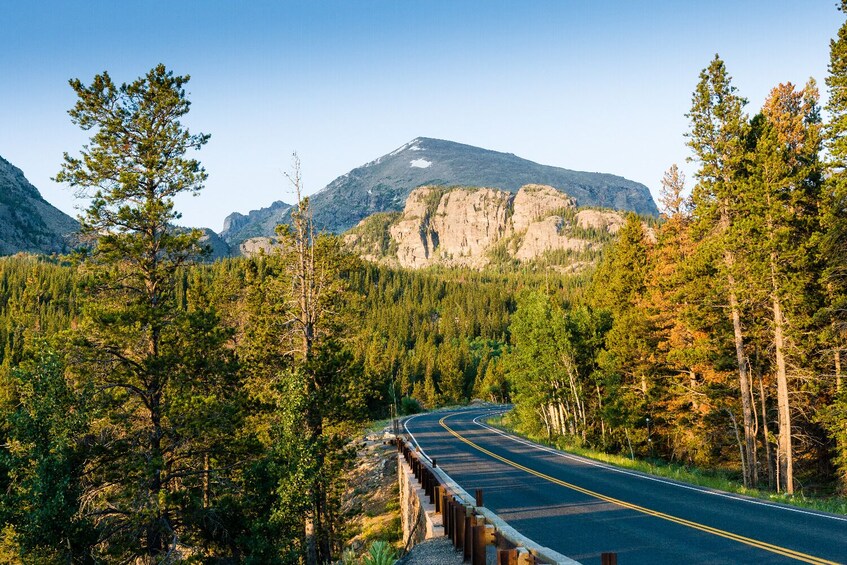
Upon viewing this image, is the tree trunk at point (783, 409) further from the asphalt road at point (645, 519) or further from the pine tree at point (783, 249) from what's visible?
the asphalt road at point (645, 519)

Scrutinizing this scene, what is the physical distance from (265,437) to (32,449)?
1239 cm

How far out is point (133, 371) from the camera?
1756cm

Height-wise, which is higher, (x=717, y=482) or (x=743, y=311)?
(x=743, y=311)

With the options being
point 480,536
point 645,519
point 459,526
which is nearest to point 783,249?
point 645,519

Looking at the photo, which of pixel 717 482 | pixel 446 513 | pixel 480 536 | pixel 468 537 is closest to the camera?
pixel 480 536

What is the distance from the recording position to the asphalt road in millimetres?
8656

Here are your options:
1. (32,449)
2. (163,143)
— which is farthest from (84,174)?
(32,449)

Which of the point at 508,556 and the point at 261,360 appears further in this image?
the point at 261,360

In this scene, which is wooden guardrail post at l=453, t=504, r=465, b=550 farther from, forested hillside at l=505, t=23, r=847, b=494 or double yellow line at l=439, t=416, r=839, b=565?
forested hillside at l=505, t=23, r=847, b=494

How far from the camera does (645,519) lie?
37.2ft

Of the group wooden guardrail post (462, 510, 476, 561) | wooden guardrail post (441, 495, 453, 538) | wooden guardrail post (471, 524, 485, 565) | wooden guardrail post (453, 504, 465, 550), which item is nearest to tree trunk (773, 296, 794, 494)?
wooden guardrail post (441, 495, 453, 538)

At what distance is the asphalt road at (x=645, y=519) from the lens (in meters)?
8.66

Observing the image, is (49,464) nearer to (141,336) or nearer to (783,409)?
(141,336)

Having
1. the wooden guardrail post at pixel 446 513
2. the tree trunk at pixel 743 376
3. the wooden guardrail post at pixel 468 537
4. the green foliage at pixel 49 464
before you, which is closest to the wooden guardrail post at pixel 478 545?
the wooden guardrail post at pixel 468 537
